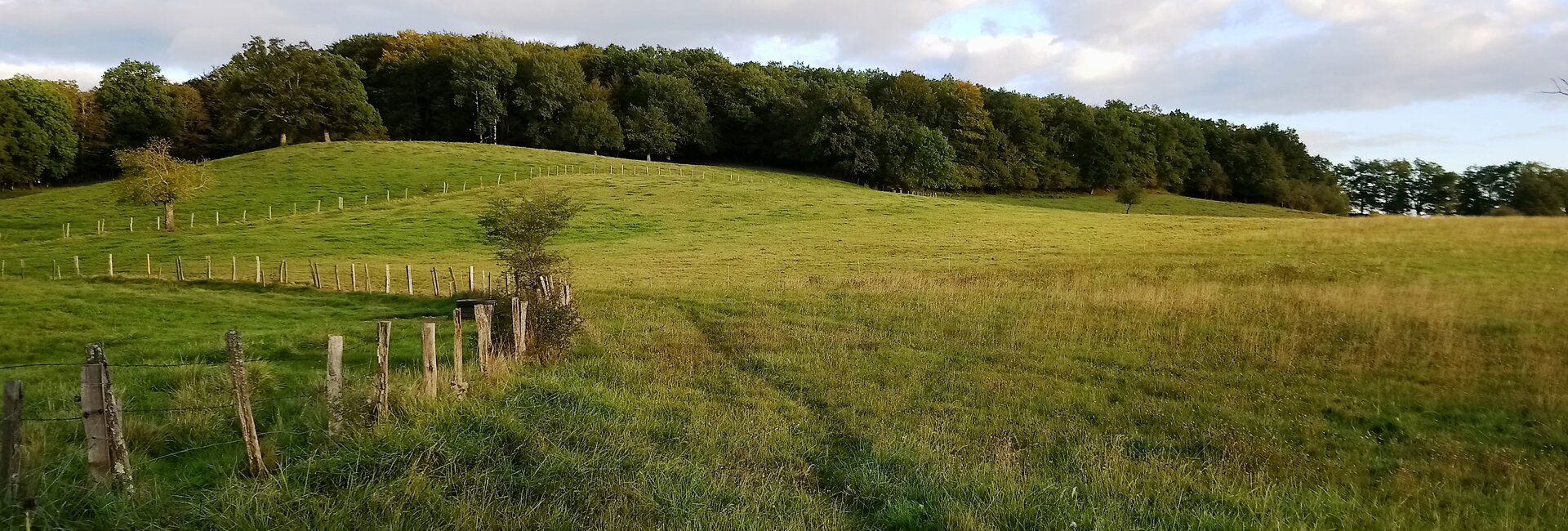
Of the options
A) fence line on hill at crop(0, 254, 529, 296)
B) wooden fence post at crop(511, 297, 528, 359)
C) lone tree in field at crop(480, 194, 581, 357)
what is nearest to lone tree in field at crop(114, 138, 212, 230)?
fence line on hill at crop(0, 254, 529, 296)

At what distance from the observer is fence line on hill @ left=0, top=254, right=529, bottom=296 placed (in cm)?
2534

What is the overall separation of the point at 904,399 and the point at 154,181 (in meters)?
50.3

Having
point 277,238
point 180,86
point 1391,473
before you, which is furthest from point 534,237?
point 180,86

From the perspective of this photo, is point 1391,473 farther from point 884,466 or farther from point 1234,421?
point 884,466

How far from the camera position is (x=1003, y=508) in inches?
260

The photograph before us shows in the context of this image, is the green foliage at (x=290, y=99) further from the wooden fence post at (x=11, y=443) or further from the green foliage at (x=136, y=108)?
the wooden fence post at (x=11, y=443)

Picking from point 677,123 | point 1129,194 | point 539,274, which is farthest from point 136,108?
point 1129,194

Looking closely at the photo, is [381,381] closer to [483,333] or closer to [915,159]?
[483,333]

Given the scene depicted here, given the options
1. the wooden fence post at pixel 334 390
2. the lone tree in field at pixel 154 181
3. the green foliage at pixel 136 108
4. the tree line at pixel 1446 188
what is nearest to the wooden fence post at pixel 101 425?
the wooden fence post at pixel 334 390

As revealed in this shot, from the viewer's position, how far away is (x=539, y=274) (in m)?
15.4

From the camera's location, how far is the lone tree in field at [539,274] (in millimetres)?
13148

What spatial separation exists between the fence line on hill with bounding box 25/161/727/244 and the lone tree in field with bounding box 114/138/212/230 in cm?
126

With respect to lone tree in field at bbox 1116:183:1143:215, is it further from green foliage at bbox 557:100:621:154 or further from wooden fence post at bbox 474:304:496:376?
wooden fence post at bbox 474:304:496:376

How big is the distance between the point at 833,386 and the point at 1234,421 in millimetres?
5342
